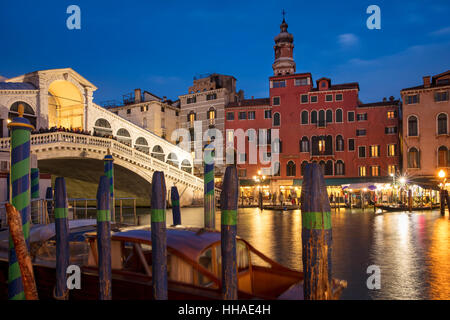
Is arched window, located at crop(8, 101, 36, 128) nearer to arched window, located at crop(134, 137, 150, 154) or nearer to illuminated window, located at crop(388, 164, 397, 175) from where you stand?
arched window, located at crop(134, 137, 150, 154)

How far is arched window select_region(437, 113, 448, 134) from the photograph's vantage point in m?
31.4

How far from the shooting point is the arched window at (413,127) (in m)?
31.8

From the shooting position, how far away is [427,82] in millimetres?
31875

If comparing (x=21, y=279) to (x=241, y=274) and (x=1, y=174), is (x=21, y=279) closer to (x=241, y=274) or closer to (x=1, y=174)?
(x=241, y=274)

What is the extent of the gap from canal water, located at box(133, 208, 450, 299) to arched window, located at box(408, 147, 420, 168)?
16871 millimetres

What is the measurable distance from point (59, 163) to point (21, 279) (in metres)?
22.7

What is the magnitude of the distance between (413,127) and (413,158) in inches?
103

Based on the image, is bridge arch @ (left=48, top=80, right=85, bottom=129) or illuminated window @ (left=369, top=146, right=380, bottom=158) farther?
illuminated window @ (left=369, top=146, right=380, bottom=158)

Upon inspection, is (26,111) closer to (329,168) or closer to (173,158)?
(173,158)

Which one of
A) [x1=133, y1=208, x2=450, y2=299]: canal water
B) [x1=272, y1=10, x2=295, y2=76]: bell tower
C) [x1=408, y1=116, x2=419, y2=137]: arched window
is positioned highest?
[x1=272, y1=10, x2=295, y2=76]: bell tower

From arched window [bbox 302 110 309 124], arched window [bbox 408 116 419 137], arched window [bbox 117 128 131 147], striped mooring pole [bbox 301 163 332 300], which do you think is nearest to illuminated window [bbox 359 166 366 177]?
arched window [bbox 408 116 419 137]

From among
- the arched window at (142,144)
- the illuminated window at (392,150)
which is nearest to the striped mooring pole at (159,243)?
the arched window at (142,144)

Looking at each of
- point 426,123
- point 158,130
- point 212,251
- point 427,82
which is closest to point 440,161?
point 426,123

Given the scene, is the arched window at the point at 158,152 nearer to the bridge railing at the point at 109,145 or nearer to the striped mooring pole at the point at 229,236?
the bridge railing at the point at 109,145
